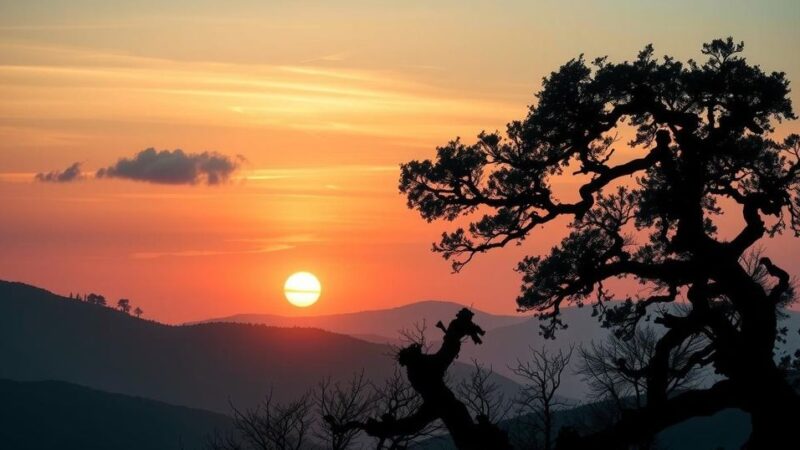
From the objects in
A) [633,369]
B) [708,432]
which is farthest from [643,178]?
[708,432]

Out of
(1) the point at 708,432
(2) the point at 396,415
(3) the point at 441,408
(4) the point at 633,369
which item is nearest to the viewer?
(3) the point at 441,408

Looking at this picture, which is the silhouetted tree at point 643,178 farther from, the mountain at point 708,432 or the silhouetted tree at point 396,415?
the mountain at point 708,432

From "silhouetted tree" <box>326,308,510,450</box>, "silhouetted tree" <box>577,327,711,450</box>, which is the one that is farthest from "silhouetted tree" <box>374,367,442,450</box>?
"silhouetted tree" <box>577,327,711,450</box>

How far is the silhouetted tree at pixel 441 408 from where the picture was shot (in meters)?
14.8

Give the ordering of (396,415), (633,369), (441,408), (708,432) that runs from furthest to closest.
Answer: (708,432)
(396,415)
(633,369)
(441,408)

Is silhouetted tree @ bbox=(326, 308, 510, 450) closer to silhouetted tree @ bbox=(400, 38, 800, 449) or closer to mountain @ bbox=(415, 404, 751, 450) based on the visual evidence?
silhouetted tree @ bbox=(400, 38, 800, 449)

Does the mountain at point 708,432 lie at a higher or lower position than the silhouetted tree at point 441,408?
higher

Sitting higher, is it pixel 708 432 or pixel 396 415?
pixel 708 432

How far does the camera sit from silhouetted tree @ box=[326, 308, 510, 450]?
14.8 meters

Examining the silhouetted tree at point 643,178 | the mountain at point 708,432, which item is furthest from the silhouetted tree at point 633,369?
the mountain at point 708,432

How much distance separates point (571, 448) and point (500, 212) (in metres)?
14.6

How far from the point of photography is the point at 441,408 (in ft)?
50.6

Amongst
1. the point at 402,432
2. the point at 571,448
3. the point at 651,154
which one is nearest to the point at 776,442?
the point at 571,448

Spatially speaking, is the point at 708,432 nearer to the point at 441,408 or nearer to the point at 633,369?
the point at 633,369
